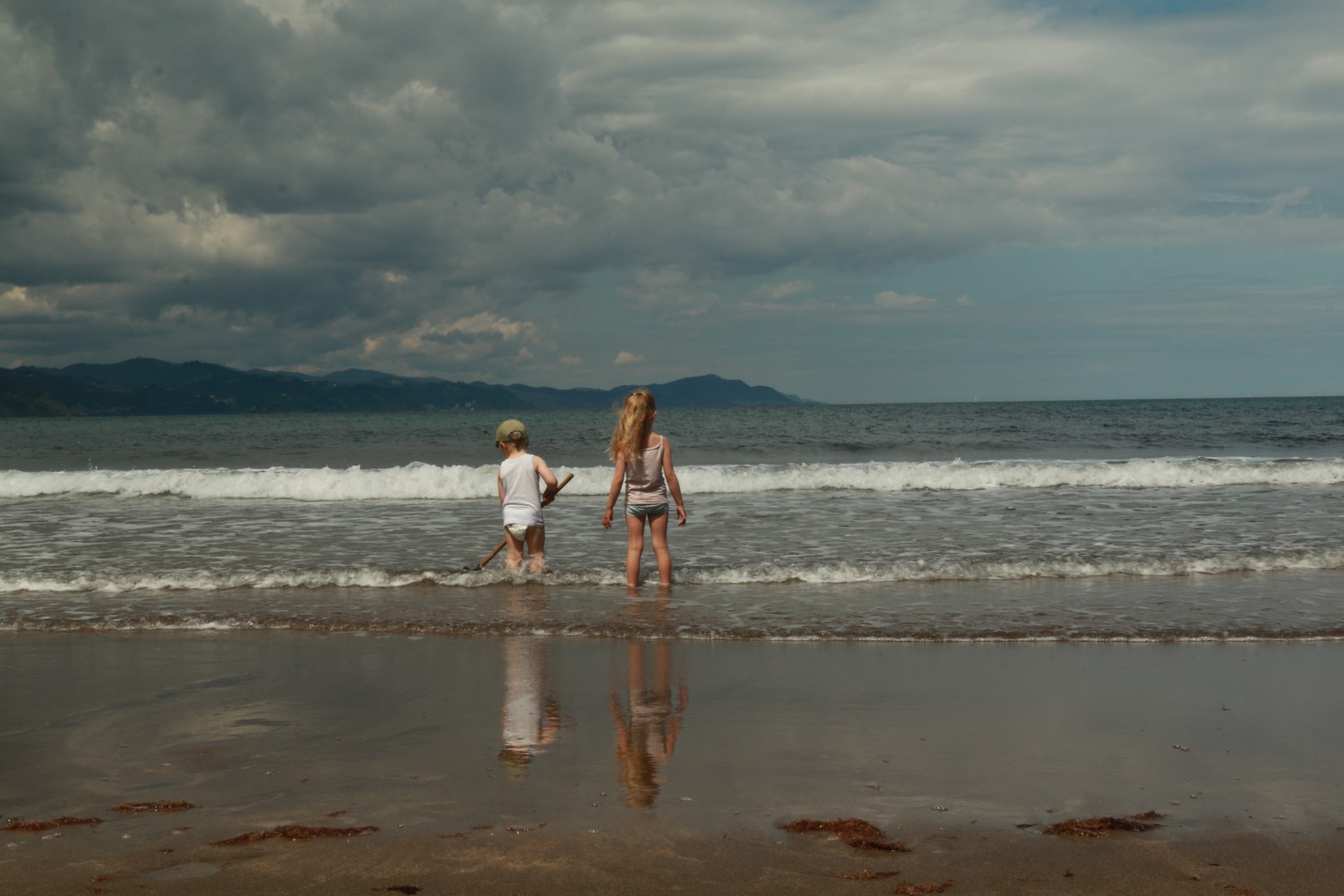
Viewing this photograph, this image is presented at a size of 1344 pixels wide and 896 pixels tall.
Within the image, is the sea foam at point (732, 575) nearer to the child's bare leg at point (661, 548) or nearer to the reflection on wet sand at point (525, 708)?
the child's bare leg at point (661, 548)

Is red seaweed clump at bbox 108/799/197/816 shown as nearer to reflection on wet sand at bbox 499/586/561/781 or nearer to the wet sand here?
the wet sand

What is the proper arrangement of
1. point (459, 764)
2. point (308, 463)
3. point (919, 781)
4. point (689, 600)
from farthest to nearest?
point (308, 463) < point (689, 600) < point (459, 764) < point (919, 781)

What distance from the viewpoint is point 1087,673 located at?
626 centimetres

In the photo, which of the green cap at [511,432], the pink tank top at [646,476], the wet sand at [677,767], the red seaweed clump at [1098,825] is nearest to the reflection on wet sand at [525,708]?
the wet sand at [677,767]

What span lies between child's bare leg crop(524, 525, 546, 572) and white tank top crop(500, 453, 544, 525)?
0.37 feet

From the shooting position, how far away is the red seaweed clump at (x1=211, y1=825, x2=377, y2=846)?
3.61m

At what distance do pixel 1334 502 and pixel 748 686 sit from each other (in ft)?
47.8

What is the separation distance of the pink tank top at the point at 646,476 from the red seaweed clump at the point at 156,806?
19.8 feet

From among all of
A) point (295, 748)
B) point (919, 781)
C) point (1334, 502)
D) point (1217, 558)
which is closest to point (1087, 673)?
point (919, 781)

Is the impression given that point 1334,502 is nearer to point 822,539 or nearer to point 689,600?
point 822,539

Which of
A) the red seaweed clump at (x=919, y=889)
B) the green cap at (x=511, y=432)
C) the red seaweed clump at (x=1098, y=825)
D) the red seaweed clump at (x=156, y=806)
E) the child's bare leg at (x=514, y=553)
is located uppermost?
the green cap at (x=511, y=432)

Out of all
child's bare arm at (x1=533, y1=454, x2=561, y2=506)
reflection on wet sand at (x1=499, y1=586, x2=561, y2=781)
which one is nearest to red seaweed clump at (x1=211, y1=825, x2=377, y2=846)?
reflection on wet sand at (x1=499, y1=586, x2=561, y2=781)

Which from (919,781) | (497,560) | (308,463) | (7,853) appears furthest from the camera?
(308,463)

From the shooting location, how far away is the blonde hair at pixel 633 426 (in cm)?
955
